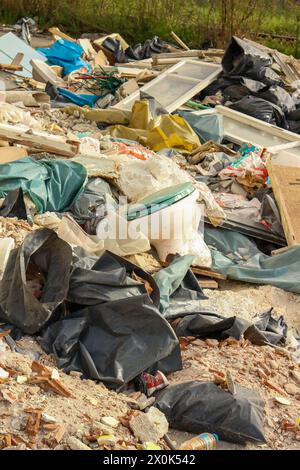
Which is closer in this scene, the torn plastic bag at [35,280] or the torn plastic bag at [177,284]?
the torn plastic bag at [35,280]

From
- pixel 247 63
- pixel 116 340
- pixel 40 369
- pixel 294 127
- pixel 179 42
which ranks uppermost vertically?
pixel 40 369

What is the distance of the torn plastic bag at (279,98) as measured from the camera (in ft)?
33.3

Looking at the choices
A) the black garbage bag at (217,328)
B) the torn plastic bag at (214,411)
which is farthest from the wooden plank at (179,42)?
the torn plastic bag at (214,411)

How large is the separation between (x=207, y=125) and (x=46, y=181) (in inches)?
126

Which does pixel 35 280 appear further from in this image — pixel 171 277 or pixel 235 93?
pixel 235 93

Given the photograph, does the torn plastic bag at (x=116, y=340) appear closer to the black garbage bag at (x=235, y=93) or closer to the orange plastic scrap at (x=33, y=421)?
the orange plastic scrap at (x=33, y=421)

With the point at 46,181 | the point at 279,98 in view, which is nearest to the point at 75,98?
the point at 279,98

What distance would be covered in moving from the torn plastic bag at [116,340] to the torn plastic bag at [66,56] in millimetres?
7612

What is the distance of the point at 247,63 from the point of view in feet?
34.5

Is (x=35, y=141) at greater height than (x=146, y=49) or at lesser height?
greater

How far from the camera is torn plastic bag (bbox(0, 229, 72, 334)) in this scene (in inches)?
170

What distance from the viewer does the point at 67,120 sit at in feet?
29.8

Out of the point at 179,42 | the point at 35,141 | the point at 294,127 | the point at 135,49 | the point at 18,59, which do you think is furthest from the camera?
the point at 179,42

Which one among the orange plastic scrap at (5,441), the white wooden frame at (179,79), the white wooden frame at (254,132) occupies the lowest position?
the white wooden frame at (254,132)
